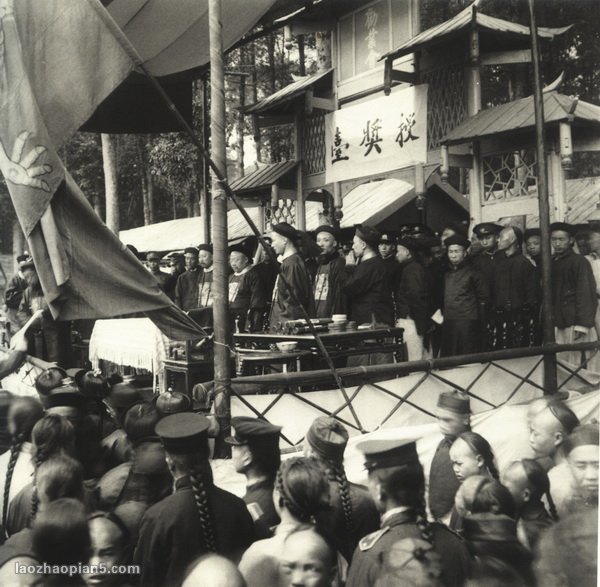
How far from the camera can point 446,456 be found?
3648 mm

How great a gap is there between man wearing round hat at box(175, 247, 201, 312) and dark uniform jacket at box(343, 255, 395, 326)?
9.58 feet

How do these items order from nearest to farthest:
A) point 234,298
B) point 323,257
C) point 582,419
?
1. point 582,419
2. point 323,257
3. point 234,298

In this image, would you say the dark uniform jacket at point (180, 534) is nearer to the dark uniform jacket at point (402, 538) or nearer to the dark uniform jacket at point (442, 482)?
the dark uniform jacket at point (402, 538)

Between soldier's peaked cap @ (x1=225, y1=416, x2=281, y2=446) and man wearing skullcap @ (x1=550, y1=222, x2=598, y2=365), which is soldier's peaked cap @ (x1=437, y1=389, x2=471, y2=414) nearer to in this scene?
soldier's peaked cap @ (x1=225, y1=416, x2=281, y2=446)

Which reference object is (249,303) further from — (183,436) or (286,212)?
(183,436)

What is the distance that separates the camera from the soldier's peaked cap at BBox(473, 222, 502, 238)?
22.1 feet

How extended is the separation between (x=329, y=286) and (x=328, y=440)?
12.8 ft

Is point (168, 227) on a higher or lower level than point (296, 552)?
higher

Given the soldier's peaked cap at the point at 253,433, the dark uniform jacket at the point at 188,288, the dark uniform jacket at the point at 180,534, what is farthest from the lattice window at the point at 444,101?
the dark uniform jacket at the point at 180,534

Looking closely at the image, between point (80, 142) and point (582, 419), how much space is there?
16.9 feet

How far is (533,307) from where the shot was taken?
631cm

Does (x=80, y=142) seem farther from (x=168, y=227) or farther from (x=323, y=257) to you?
(x=168, y=227)

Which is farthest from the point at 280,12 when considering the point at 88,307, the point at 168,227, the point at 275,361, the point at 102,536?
the point at 168,227

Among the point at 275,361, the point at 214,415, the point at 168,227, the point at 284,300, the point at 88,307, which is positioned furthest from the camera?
the point at 168,227
